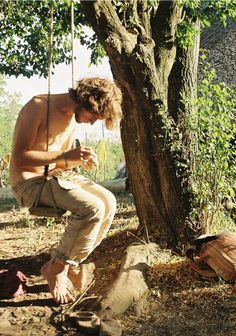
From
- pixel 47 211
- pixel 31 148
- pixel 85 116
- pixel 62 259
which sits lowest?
pixel 62 259

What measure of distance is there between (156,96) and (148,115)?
19 centimetres

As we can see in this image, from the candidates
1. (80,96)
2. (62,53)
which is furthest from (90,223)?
(62,53)

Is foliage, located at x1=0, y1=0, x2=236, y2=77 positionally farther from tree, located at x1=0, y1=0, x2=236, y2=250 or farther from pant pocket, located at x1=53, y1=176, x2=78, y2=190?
pant pocket, located at x1=53, y1=176, x2=78, y2=190

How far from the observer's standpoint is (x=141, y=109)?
3975mm

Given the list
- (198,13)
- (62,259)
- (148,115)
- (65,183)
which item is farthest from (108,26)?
(62,259)

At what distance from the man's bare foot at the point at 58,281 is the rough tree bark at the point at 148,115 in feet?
3.83

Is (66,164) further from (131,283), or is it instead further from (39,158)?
(131,283)

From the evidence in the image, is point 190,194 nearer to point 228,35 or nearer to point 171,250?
point 171,250

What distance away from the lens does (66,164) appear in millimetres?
3195

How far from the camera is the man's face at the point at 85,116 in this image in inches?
120

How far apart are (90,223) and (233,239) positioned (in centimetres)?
131

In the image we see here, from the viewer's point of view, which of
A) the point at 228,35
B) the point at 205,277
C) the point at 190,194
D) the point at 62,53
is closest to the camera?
the point at 205,277

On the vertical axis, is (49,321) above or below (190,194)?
below

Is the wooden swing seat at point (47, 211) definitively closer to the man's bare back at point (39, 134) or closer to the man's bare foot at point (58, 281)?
the man's bare back at point (39, 134)
